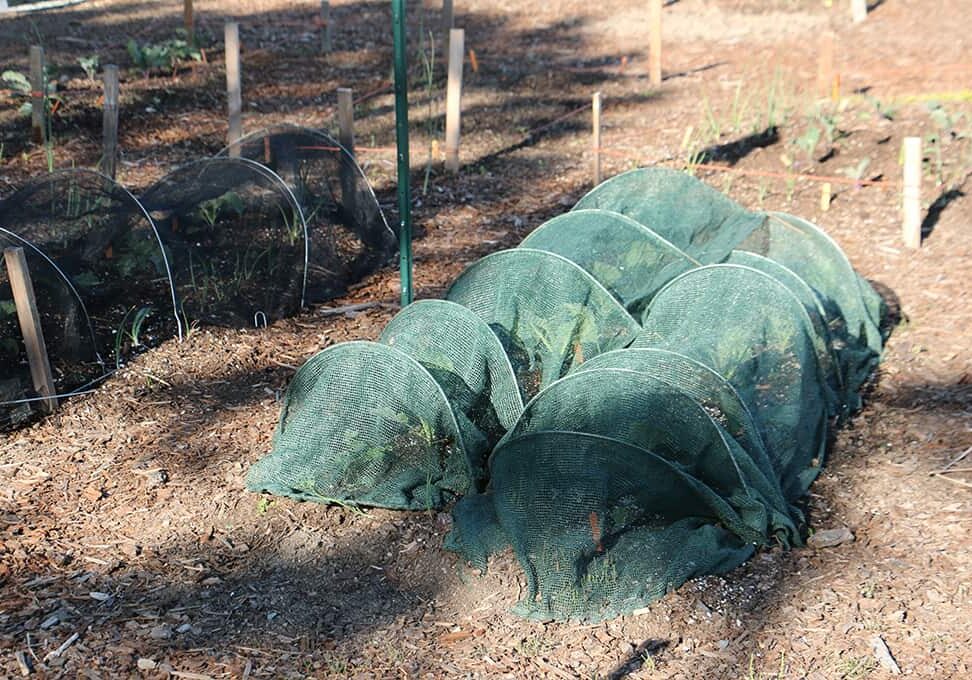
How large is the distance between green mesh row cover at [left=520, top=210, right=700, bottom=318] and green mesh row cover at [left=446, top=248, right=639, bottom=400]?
39 cm

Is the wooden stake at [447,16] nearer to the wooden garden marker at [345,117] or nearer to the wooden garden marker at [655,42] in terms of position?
the wooden garden marker at [655,42]

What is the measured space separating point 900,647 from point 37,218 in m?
4.28

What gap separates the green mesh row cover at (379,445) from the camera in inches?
166

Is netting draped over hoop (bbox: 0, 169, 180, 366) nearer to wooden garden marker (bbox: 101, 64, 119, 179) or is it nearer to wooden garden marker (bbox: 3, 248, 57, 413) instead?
wooden garden marker (bbox: 3, 248, 57, 413)

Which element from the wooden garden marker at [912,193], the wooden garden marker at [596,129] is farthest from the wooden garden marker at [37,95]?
the wooden garden marker at [912,193]

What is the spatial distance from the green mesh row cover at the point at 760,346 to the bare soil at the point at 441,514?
0.70 feet

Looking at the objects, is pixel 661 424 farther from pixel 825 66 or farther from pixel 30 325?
pixel 825 66

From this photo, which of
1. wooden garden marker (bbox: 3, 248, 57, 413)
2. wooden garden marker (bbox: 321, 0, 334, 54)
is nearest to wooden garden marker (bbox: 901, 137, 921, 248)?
wooden garden marker (bbox: 3, 248, 57, 413)

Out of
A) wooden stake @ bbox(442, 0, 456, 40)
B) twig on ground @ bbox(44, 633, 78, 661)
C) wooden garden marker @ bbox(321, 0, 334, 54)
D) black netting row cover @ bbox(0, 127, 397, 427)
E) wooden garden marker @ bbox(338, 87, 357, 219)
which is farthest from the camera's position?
wooden garden marker @ bbox(321, 0, 334, 54)

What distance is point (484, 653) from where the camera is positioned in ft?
11.7

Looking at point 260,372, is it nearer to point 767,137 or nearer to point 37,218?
point 37,218

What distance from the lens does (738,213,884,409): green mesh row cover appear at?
5.25 metres

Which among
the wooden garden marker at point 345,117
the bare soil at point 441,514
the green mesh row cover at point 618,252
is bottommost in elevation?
the bare soil at point 441,514

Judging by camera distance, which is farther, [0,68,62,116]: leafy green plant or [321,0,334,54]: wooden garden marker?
[321,0,334,54]: wooden garden marker
